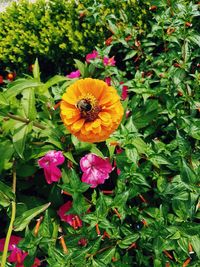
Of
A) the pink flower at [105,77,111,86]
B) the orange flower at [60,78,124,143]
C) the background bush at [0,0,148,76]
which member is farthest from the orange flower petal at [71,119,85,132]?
the background bush at [0,0,148,76]

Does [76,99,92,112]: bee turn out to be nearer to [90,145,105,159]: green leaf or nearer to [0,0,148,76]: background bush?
[90,145,105,159]: green leaf

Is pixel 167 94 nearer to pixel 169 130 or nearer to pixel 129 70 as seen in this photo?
pixel 169 130

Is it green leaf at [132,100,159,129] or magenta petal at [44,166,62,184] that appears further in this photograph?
green leaf at [132,100,159,129]

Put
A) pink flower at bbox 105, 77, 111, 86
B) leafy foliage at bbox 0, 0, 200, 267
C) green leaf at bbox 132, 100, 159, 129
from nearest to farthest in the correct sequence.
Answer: leafy foliage at bbox 0, 0, 200, 267
green leaf at bbox 132, 100, 159, 129
pink flower at bbox 105, 77, 111, 86

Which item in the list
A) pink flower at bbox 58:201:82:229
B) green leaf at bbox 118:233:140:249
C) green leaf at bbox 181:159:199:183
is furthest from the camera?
pink flower at bbox 58:201:82:229

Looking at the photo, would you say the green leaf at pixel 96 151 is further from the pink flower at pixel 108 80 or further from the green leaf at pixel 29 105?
the pink flower at pixel 108 80

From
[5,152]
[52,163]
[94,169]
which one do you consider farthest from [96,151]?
[5,152]

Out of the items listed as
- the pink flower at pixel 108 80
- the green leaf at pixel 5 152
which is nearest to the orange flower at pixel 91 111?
the green leaf at pixel 5 152

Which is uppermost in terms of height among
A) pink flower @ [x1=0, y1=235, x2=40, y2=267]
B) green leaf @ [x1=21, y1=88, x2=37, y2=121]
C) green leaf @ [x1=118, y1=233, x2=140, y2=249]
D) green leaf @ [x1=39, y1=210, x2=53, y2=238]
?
green leaf @ [x1=21, y1=88, x2=37, y2=121]
